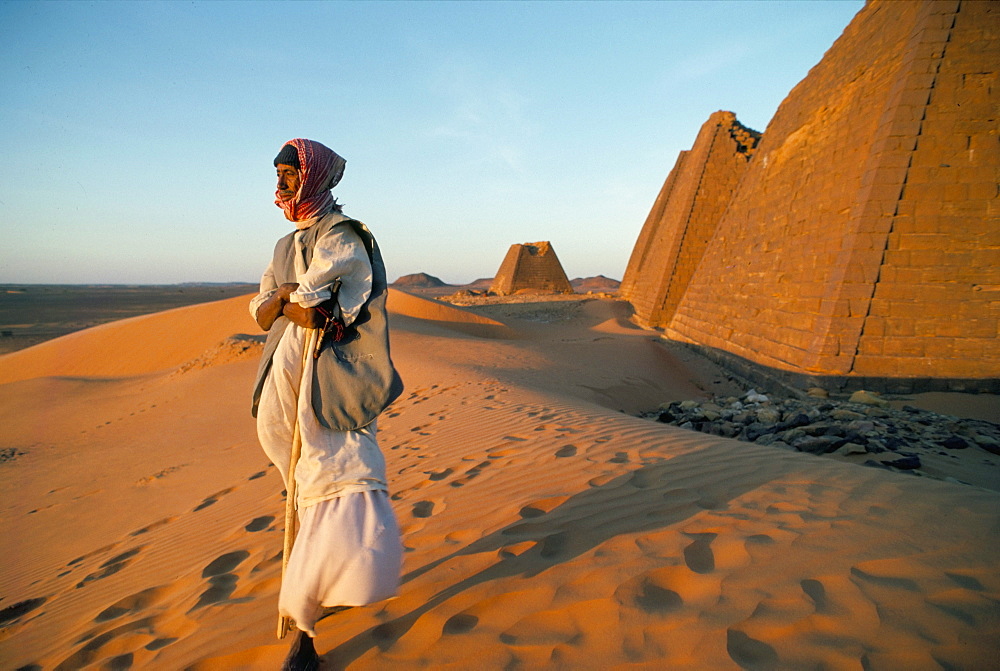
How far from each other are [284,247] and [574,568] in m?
1.74

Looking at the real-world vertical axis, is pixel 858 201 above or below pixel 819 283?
above

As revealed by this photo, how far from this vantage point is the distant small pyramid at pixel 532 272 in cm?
3219

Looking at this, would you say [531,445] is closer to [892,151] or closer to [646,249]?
[892,151]

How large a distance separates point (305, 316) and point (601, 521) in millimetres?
1701

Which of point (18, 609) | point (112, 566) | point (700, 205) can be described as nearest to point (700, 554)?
point (112, 566)

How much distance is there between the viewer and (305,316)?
5.57ft

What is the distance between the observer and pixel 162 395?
28.7ft

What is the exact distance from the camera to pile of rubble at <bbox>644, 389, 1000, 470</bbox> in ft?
13.3

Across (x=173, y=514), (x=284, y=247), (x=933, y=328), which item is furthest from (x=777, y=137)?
(x=173, y=514)

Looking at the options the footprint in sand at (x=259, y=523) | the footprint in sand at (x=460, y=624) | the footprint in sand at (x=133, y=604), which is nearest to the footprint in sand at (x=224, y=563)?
the footprint in sand at (x=133, y=604)

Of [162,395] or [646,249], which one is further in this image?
[646,249]

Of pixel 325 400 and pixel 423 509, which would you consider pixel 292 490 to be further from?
pixel 423 509

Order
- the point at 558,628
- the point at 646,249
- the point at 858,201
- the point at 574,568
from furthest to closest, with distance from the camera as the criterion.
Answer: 1. the point at 646,249
2. the point at 858,201
3. the point at 574,568
4. the point at 558,628

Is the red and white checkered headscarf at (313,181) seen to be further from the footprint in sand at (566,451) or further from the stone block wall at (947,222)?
the stone block wall at (947,222)
